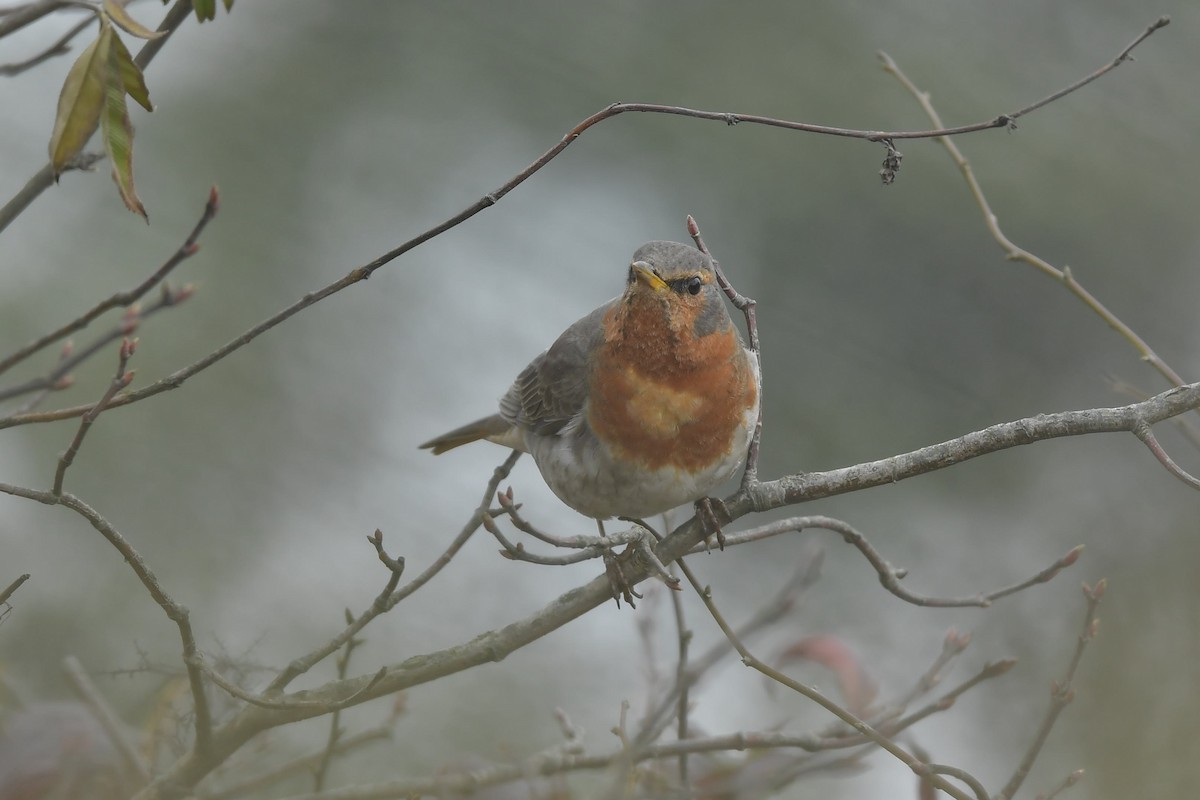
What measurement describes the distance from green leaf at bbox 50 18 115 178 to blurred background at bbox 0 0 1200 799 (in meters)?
5.01

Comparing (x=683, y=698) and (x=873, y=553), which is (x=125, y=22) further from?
(x=873, y=553)

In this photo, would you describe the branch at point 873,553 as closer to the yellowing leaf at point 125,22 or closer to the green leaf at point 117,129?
the green leaf at point 117,129

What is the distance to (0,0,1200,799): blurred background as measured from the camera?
22.5 ft

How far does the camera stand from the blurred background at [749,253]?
22.5 ft

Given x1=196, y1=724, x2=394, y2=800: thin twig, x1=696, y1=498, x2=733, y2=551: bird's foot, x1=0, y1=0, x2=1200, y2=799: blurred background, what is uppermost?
x1=0, y1=0, x2=1200, y2=799: blurred background

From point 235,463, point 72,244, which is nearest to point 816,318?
point 235,463

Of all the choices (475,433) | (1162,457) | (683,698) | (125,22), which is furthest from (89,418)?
(475,433)

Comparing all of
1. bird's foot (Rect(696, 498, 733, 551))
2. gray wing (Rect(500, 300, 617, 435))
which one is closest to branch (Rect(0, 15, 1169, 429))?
bird's foot (Rect(696, 498, 733, 551))

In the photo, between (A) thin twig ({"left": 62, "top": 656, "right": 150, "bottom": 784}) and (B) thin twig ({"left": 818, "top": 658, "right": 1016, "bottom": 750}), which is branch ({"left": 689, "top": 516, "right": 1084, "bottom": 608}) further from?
(A) thin twig ({"left": 62, "top": 656, "right": 150, "bottom": 784})

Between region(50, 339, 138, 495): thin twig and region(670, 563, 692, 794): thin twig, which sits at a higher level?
region(50, 339, 138, 495): thin twig

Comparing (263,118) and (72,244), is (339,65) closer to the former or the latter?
(263,118)

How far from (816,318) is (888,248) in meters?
0.75

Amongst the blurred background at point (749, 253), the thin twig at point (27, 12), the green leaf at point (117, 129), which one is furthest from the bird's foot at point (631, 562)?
the blurred background at point (749, 253)

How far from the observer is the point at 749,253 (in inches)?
319
